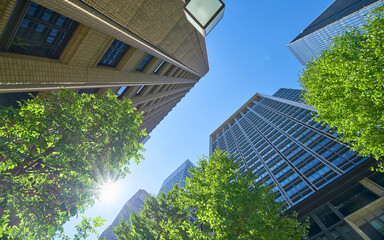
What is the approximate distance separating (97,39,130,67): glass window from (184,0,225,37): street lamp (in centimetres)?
952

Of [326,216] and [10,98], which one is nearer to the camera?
[10,98]

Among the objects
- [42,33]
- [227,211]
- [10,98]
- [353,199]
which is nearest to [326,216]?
A: [353,199]

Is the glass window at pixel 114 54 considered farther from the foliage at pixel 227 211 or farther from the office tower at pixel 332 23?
the office tower at pixel 332 23

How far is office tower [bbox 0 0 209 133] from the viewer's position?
5.61 metres

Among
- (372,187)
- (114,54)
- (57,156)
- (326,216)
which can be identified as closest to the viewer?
(57,156)

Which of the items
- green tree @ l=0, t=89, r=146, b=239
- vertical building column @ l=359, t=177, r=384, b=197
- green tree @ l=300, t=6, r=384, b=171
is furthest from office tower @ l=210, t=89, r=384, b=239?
green tree @ l=0, t=89, r=146, b=239

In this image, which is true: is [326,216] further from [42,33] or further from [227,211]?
[42,33]

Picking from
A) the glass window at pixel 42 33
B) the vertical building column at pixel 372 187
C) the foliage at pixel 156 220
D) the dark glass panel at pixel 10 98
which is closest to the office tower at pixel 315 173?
the vertical building column at pixel 372 187

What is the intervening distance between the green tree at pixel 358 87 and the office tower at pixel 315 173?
2.52m

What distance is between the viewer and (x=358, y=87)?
9.61 metres

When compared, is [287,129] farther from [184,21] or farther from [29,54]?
[29,54]

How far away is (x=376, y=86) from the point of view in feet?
29.2

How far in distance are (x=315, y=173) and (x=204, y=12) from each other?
113 feet

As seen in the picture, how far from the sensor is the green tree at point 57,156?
658cm
